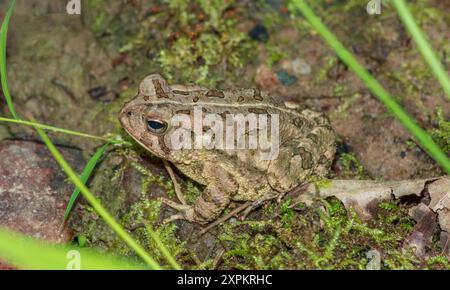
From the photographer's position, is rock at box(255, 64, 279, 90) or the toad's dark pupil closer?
the toad's dark pupil

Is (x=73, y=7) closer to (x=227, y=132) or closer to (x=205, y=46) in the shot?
(x=205, y=46)

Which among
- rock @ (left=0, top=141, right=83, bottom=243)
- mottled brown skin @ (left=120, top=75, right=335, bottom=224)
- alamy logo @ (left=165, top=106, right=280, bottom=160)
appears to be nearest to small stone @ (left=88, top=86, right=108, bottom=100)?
rock @ (left=0, top=141, right=83, bottom=243)

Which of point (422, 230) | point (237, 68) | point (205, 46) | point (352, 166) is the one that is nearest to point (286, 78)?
point (237, 68)

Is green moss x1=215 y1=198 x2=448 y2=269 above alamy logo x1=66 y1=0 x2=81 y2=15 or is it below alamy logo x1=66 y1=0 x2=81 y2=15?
below

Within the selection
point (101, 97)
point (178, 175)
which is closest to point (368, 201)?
point (178, 175)

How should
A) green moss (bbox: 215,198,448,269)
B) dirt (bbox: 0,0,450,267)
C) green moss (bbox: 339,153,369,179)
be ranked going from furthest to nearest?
dirt (bbox: 0,0,450,267) → green moss (bbox: 339,153,369,179) → green moss (bbox: 215,198,448,269)

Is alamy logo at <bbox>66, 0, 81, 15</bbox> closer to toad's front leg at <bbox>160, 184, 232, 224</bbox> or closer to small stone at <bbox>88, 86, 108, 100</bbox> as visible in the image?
small stone at <bbox>88, 86, 108, 100</bbox>

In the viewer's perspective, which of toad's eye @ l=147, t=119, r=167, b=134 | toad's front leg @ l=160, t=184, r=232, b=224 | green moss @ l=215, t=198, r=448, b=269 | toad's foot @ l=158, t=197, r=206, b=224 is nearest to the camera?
green moss @ l=215, t=198, r=448, b=269
